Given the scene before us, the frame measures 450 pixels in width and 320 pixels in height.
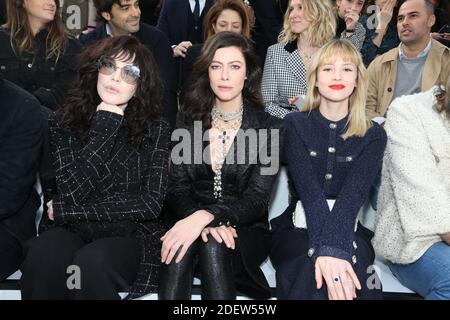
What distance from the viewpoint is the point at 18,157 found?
99.2 inches

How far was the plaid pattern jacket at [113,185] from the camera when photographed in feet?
8.23

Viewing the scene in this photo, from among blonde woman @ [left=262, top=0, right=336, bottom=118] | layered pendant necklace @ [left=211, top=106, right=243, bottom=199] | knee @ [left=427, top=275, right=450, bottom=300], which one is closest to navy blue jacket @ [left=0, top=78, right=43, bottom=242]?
layered pendant necklace @ [left=211, top=106, right=243, bottom=199]

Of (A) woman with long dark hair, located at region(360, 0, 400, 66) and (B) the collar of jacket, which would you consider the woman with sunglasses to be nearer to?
(B) the collar of jacket

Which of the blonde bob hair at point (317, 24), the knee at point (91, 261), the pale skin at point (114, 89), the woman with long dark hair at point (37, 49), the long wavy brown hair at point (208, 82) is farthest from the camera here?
the blonde bob hair at point (317, 24)

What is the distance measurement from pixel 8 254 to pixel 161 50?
1.74 metres

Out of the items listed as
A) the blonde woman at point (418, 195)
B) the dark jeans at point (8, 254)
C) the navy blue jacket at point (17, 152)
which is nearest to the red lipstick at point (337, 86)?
the blonde woman at point (418, 195)

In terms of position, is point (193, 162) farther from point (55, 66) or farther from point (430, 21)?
point (430, 21)

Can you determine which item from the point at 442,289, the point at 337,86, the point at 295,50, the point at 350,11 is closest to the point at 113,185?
the point at 337,86

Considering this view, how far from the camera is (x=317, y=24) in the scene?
3.74m

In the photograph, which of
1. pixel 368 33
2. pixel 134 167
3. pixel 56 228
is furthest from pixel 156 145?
pixel 368 33

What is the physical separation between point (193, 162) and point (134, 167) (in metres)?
0.26

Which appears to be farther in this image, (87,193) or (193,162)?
(193,162)

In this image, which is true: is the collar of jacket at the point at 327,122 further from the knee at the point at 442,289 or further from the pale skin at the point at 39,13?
the pale skin at the point at 39,13

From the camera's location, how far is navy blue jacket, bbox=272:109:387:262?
8.17 ft
